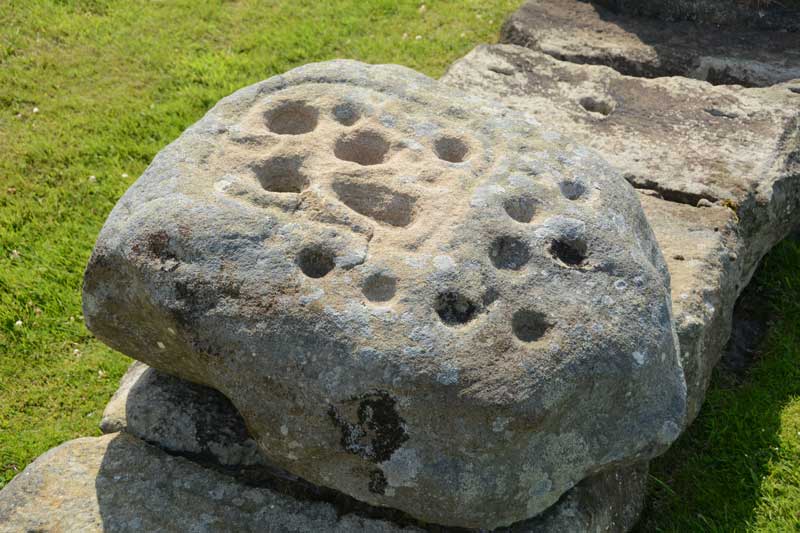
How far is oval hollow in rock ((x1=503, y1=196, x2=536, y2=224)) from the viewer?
10.3ft

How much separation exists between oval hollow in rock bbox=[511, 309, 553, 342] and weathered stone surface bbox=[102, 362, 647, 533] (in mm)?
704

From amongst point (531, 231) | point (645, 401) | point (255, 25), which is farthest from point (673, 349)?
point (255, 25)

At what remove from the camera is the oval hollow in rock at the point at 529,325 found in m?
2.83

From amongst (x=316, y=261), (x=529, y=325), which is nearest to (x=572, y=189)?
(x=529, y=325)

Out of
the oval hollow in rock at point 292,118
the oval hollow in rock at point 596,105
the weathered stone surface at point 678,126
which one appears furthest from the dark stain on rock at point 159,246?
the oval hollow in rock at point 596,105

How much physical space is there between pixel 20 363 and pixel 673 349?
323cm

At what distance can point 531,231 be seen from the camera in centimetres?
304

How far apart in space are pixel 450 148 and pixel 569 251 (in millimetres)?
704

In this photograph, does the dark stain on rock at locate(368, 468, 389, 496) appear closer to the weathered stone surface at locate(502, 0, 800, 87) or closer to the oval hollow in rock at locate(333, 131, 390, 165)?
the oval hollow in rock at locate(333, 131, 390, 165)

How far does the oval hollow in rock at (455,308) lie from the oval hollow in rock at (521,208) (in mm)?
470

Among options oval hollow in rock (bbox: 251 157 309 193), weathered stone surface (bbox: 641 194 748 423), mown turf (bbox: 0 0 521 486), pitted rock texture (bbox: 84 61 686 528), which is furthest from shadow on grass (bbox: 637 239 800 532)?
mown turf (bbox: 0 0 521 486)

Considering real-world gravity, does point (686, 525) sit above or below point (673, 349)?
below

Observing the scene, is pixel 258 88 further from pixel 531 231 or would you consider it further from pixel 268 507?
pixel 268 507

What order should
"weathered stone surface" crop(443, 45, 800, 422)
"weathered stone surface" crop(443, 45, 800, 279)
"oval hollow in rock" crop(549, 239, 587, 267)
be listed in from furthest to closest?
"weathered stone surface" crop(443, 45, 800, 279) < "weathered stone surface" crop(443, 45, 800, 422) < "oval hollow in rock" crop(549, 239, 587, 267)
